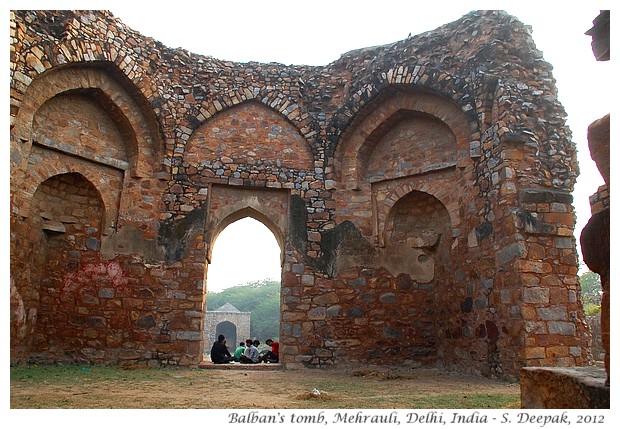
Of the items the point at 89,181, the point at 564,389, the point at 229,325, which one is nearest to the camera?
the point at 564,389

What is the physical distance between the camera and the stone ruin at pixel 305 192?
277 inches

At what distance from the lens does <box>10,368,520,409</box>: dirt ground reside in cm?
417

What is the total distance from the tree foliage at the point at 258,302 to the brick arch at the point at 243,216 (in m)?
20.2

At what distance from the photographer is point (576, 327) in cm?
640

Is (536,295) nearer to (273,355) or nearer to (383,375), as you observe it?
(383,375)

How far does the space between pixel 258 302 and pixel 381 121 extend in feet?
Answer: 97.2

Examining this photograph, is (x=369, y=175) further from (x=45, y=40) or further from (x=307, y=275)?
(x=45, y=40)

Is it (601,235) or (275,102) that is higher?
(275,102)

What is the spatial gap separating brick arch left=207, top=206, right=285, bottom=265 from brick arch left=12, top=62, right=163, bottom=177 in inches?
59.5

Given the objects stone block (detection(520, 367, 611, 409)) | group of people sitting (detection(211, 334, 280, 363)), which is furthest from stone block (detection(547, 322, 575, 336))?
group of people sitting (detection(211, 334, 280, 363))

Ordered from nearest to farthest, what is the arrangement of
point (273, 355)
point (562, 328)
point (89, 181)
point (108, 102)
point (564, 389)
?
point (564, 389) < point (562, 328) < point (89, 181) < point (108, 102) < point (273, 355)

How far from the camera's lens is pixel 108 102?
8.57m

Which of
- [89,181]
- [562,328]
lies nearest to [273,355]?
[89,181]

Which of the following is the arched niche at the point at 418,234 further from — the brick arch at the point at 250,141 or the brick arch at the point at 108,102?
the brick arch at the point at 108,102
